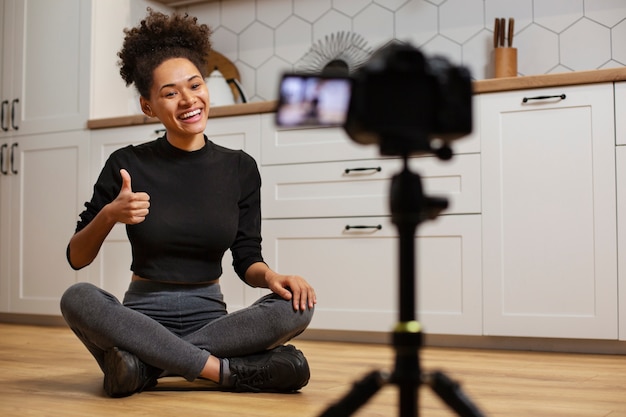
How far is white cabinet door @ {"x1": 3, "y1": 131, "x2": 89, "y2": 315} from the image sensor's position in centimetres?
335


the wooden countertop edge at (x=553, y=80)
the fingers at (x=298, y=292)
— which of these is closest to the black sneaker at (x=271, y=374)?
the fingers at (x=298, y=292)

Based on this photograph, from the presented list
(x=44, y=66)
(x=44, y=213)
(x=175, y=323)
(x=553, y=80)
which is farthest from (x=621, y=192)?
(x=44, y=66)

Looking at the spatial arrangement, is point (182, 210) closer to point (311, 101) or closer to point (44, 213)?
point (311, 101)

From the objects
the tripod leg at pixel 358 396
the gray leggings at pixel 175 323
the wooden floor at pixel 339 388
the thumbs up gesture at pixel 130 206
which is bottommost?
the wooden floor at pixel 339 388

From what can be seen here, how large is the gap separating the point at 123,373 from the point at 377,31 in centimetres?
216

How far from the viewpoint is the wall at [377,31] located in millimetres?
2895

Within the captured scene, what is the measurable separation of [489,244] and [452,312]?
0.25 meters

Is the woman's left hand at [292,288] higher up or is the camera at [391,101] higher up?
the camera at [391,101]

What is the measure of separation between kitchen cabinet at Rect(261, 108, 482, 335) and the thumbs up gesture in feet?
4.11

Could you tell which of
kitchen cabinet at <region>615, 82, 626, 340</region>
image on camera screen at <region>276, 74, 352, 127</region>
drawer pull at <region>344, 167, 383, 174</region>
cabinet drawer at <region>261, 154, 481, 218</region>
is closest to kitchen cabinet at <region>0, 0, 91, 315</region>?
cabinet drawer at <region>261, 154, 481, 218</region>

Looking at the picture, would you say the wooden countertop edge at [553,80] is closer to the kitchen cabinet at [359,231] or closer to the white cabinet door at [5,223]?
the kitchen cabinet at [359,231]

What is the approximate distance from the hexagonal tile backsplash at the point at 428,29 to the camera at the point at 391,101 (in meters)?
1.96

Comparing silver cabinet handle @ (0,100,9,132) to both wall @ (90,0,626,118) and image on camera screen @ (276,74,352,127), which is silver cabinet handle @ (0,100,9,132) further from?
image on camera screen @ (276,74,352,127)

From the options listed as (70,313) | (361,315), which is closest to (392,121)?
(70,313)
